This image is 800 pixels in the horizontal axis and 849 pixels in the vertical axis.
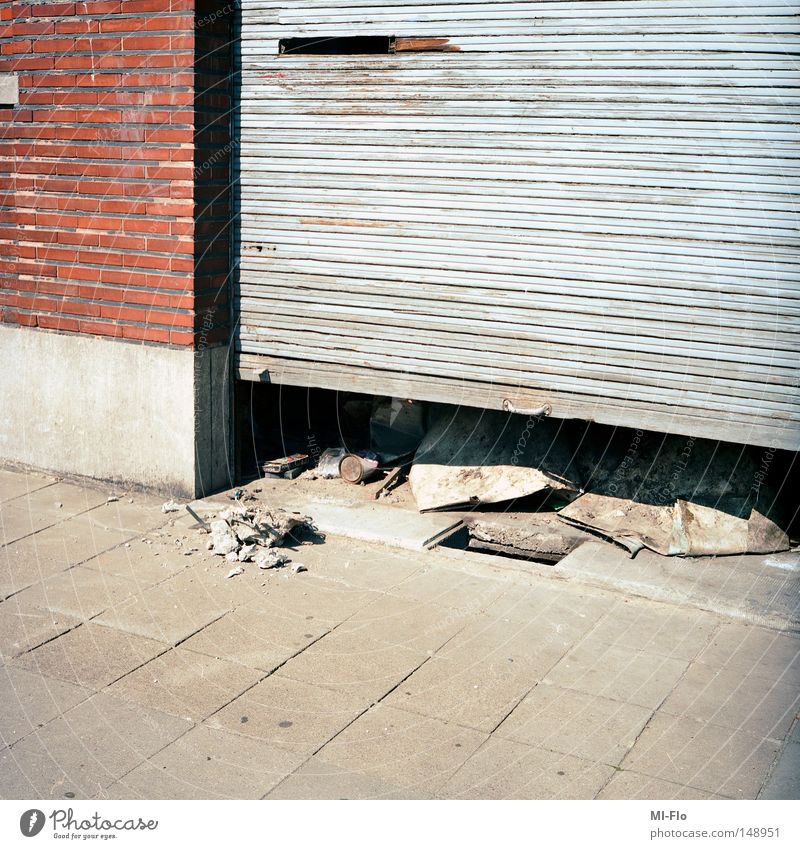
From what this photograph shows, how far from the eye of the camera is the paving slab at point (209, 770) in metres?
3.98

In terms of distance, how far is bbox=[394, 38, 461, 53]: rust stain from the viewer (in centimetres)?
613

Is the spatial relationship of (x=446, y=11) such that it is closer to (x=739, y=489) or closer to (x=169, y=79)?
(x=169, y=79)

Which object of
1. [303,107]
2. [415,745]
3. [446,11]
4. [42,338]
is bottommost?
[415,745]

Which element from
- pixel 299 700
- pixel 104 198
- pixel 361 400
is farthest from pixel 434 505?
pixel 104 198

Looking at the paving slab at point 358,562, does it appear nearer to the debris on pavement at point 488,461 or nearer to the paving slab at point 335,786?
the debris on pavement at point 488,461

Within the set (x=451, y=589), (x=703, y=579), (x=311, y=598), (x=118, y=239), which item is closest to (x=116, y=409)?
(x=118, y=239)

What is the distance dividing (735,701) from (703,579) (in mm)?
1218

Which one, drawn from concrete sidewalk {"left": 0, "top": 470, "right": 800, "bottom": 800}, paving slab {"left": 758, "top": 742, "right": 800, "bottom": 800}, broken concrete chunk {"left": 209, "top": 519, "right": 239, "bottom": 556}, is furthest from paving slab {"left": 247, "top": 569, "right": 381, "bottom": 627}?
paving slab {"left": 758, "top": 742, "right": 800, "bottom": 800}

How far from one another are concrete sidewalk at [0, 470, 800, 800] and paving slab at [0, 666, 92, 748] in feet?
0.03

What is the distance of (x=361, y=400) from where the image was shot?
7.95m

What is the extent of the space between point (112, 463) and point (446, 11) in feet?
12.6

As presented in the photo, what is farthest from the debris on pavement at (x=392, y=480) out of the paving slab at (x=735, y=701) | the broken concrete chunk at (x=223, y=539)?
the paving slab at (x=735, y=701)

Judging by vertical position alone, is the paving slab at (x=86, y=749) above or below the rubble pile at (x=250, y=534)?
below

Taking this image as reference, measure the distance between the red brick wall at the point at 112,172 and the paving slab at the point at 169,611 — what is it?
188 cm
